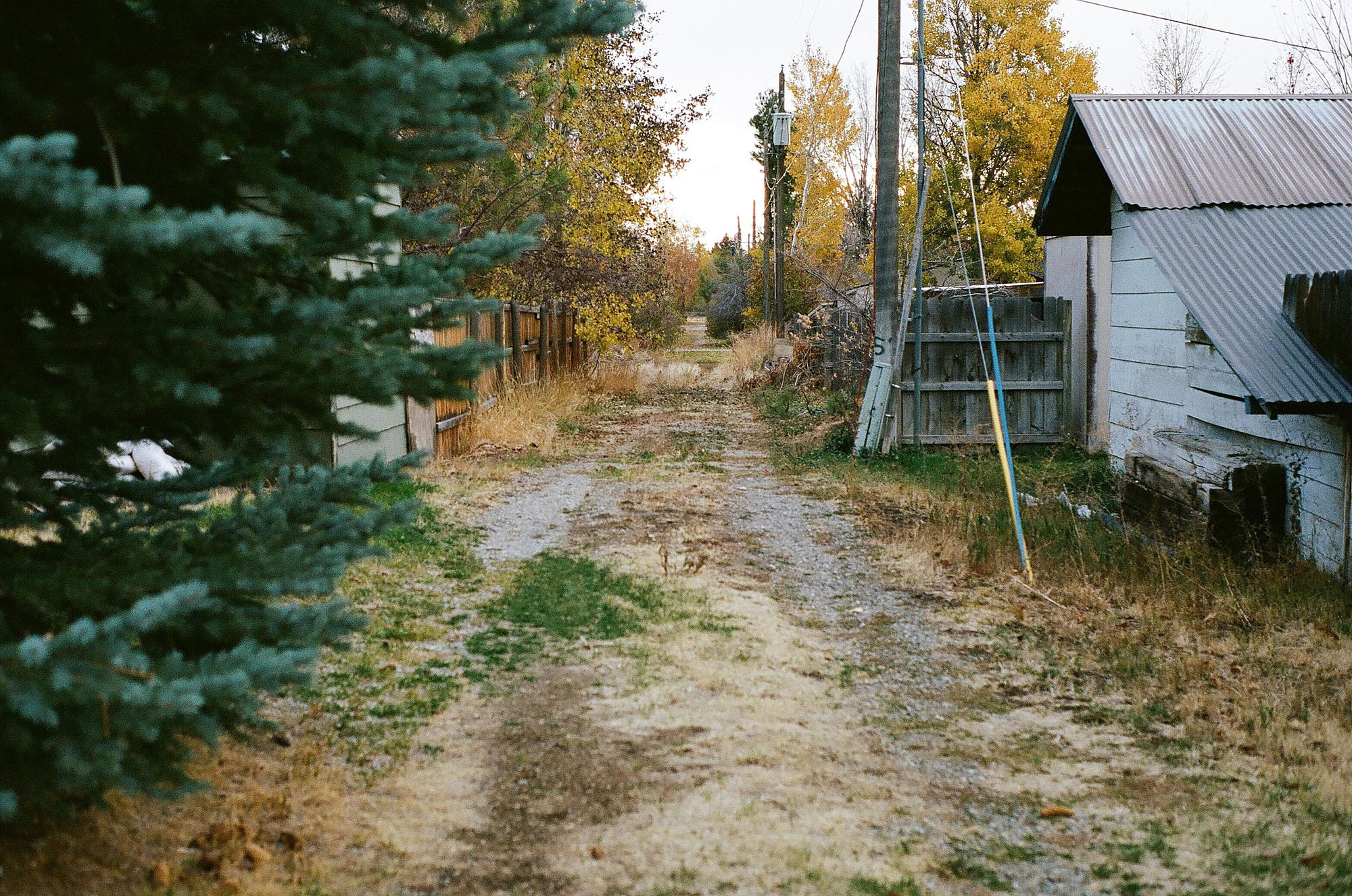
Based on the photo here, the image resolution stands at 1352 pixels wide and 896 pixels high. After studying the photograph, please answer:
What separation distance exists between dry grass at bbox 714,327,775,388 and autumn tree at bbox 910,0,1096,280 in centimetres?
610

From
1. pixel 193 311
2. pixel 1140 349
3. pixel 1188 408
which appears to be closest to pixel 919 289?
pixel 1140 349

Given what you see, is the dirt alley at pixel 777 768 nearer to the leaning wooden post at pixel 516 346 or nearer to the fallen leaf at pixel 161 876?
the fallen leaf at pixel 161 876

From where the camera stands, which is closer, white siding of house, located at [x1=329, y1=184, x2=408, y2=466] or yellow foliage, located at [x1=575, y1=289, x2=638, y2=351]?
white siding of house, located at [x1=329, y1=184, x2=408, y2=466]

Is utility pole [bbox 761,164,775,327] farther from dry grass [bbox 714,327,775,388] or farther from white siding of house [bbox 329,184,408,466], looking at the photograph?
white siding of house [bbox 329,184,408,466]

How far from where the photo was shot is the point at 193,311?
8.42ft

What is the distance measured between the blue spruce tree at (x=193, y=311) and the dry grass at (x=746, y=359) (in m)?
20.1

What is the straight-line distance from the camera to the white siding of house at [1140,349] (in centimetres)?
870

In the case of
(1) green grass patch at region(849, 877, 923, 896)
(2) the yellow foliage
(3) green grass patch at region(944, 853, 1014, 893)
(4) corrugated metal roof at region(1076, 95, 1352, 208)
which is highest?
(4) corrugated metal roof at region(1076, 95, 1352, 208)

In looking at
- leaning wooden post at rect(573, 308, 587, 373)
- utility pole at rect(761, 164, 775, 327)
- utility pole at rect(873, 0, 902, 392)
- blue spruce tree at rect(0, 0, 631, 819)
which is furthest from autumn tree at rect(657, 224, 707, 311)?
blue spruce tree at rect(0, 0, 631, 819)

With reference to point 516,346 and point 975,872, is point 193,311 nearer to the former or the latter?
point 975,872

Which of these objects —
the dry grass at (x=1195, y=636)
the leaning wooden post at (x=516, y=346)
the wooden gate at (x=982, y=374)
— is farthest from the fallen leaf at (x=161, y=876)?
the leaning wooden post at (x=516, y=346)

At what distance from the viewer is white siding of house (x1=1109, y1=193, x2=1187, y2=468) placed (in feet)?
28.5

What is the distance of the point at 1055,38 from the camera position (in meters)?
30.0

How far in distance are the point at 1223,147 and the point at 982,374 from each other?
4080 millimetres
